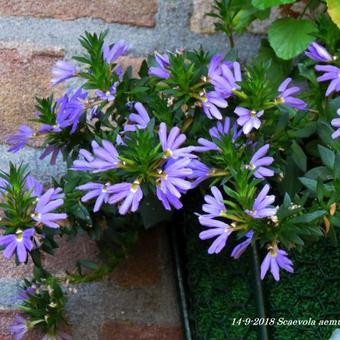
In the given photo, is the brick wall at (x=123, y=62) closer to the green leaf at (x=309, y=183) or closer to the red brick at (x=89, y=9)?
the red brick at (x=89, y=9)

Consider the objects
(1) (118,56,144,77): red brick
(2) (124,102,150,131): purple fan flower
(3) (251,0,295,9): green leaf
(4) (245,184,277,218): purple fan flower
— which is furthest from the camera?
(1) (118,56,144,77): red brick

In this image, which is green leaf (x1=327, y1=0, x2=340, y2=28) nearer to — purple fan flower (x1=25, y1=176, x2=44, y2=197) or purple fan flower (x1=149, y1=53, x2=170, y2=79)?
purple fan flower (x1=149, y1=53, x2=170, y2=79)

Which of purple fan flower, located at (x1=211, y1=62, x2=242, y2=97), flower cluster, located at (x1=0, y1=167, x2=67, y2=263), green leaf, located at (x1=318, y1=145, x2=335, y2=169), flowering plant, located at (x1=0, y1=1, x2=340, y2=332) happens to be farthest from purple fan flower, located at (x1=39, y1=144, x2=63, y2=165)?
green leaf, located at (x1=318, y1=145, x2=335, y2=169)

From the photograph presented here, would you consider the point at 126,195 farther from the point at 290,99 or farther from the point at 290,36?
the point at 290,36

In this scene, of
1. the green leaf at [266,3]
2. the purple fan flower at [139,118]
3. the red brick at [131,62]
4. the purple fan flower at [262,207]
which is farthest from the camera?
the red brick at [131,62]

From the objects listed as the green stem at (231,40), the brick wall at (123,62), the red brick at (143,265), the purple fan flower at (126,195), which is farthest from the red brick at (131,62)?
the purple fan flower at (126,195)

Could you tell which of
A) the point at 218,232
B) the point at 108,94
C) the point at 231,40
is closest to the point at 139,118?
the point at 108,94

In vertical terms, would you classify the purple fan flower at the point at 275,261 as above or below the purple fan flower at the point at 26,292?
above
